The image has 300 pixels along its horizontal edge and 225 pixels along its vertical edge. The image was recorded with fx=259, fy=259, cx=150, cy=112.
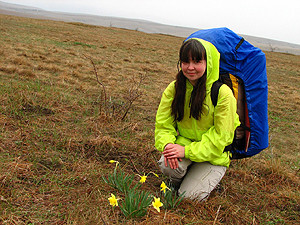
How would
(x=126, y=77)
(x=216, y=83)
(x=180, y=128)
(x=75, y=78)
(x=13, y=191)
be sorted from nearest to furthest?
(x=13, y=191) < (x=216, y=83) < (x=180, y=128) < (x=75, y=78) < (x=126, y=77)

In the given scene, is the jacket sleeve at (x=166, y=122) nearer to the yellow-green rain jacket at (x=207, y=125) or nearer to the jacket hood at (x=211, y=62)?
the yellow-green rain jacket at (x=207, y=125)

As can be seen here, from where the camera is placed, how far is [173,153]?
2.18m

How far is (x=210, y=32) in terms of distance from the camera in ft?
7.67

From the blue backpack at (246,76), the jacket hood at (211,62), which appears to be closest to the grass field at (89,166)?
the blue backpack at (246,76)

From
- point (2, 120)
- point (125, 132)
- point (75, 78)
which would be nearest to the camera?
point (2, 120)

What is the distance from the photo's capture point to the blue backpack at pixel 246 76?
2295mm

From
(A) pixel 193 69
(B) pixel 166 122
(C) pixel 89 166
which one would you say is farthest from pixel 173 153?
(C) pixel 89 166

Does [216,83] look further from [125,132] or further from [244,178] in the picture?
[125,132]

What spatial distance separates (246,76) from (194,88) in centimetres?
52

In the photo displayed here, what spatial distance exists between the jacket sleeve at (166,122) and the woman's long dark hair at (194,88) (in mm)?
77

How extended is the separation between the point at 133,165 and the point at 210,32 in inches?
60.6

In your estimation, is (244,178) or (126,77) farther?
(126,77)

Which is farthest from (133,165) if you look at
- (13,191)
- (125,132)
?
(13,191)

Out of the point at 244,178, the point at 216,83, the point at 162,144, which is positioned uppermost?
the point at 216,83
